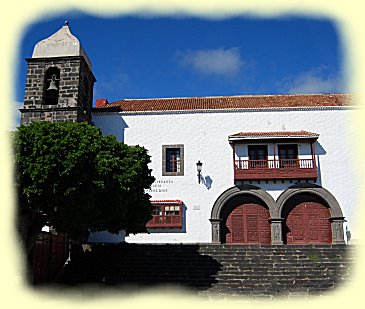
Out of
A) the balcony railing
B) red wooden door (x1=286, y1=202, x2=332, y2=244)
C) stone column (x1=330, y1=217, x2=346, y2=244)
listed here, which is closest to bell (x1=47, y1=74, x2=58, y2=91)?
the balcony railing

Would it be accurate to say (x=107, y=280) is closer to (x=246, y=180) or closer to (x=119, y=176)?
(x=119, y=176)

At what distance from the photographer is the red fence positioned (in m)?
14.2

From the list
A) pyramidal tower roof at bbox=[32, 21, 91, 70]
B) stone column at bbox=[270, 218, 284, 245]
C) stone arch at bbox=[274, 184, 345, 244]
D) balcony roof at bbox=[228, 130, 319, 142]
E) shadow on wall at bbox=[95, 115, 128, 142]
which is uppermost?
pyramidal tower roof at bbox=[32, 21, 91, 70]

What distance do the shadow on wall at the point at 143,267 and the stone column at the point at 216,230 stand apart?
2948 mm

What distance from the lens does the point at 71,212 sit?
12164 millimetres

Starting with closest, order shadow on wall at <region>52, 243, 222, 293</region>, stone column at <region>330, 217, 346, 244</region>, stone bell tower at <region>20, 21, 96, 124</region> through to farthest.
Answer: shadow on wall at <region>52, 243, 222, 293</region> < stone column at <region>330, 217, 346, 244</region> < stone bell tower at <region>20, 21, 96, 124</region>

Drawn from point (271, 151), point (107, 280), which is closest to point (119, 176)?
point (107, 280)

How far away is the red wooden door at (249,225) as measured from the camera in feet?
68.4

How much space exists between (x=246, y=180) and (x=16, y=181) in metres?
12.2

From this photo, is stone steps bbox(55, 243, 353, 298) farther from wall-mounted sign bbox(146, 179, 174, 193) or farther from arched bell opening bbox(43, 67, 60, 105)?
arched bell opening bbox(43, 67, 60, 105)

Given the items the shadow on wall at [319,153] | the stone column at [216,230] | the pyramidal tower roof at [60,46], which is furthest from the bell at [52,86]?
the shadow on wall at [319,153]

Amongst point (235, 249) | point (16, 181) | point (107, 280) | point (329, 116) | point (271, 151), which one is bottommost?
point (107, 280)

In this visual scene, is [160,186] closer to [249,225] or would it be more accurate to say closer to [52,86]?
[249,225]

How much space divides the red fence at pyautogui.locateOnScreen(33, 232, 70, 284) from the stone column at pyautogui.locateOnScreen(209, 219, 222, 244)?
23.2 ft
